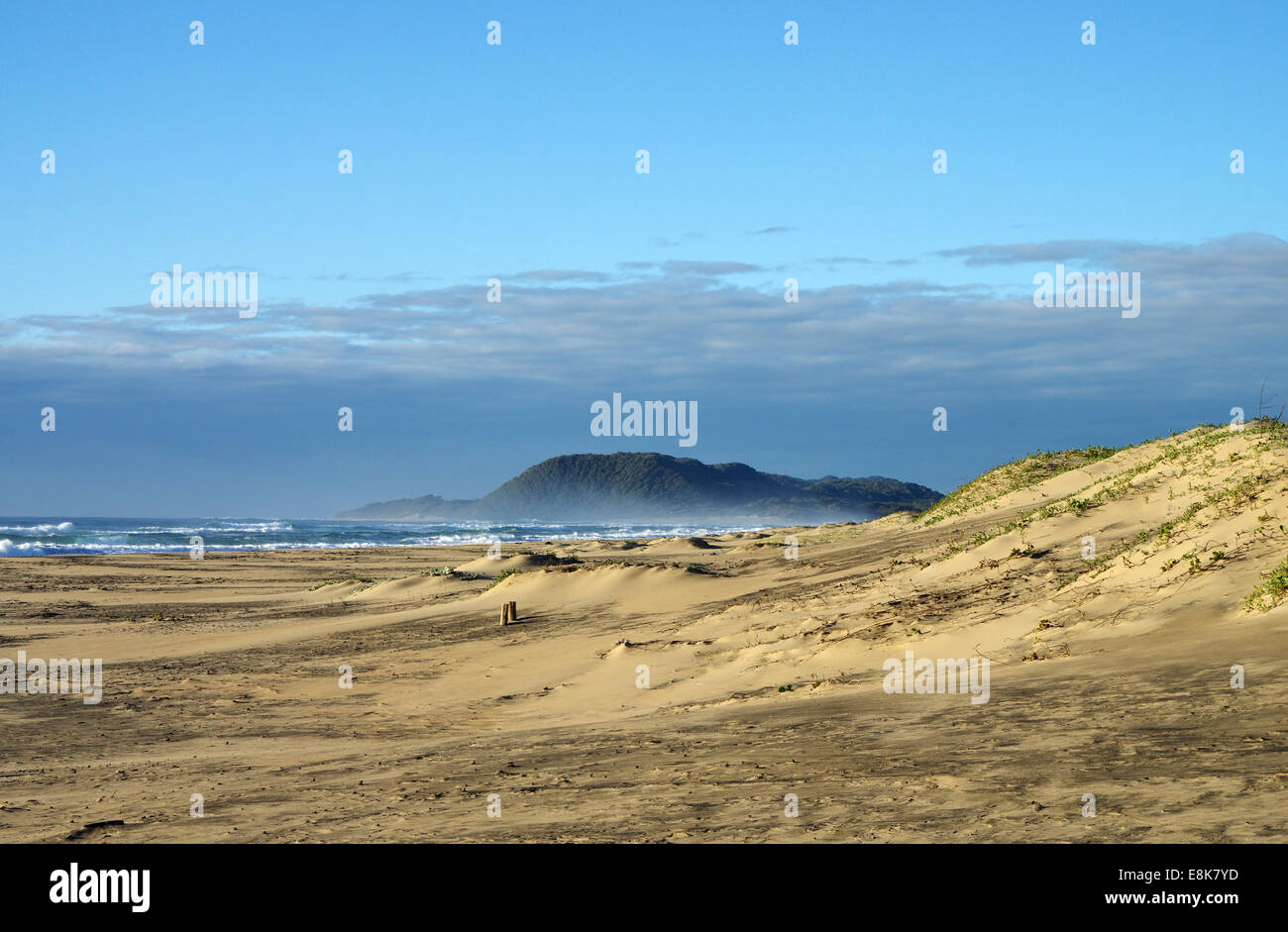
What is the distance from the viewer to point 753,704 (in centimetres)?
1143

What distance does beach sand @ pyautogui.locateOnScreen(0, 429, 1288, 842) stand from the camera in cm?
655

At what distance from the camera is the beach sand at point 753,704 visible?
655 centimetres

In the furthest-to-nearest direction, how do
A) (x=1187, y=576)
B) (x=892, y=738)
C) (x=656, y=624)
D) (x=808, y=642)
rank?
(x=656, y=624) → (x=808, y=642) → (x=1187, y=576) → (x=892, y=738)

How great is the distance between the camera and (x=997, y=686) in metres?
9.98

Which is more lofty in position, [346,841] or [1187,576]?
[1187,576]

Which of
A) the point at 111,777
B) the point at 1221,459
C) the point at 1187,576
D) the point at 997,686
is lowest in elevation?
the point at 111,777

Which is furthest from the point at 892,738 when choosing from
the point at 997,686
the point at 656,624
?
the point at 656,624

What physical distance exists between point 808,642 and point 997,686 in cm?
444

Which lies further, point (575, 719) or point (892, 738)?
point (575, 719)

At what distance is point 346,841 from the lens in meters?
6.57
